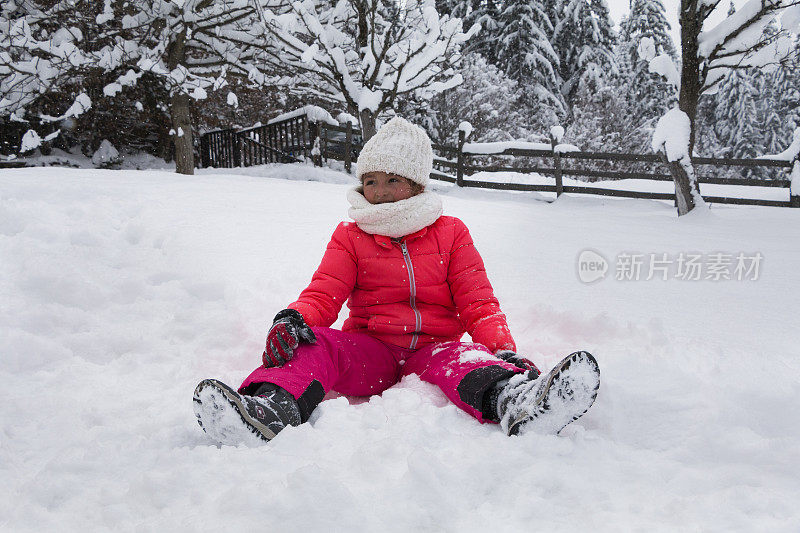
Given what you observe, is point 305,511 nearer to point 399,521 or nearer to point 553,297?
point 399,521

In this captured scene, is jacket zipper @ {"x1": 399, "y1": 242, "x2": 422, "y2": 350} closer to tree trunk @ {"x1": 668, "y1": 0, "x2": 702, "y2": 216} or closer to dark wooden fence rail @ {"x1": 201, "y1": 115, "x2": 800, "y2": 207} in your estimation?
tree trunk @ {"x1": 668, "y1": 0, "x2": 702, "y2": 216}

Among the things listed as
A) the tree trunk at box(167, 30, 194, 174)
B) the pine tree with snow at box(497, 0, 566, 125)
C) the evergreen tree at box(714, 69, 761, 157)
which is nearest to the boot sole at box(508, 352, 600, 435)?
the tree trunk at box(167, 30, 194, 174)

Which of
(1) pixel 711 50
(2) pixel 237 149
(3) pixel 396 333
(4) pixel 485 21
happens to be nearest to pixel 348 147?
(2) pixel 237 149

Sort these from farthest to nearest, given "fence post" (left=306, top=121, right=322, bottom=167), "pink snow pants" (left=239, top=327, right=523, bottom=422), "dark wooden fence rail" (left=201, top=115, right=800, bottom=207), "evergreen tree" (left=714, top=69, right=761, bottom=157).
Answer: "evergreen tree" (left=714, top=69, right=761, bottom=157) → "fence post" (left=306, top=121, right=322, bottom=167) → "dark wooden fence rail" (left=201, top=115, right=800, bottom=207) → "pink snow pants" (left=239, top=327, right=523, bottom=422)

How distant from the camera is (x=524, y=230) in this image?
17.2 feet

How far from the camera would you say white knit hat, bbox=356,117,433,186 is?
2.31 meters

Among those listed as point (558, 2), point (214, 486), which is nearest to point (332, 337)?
point (214, 486)

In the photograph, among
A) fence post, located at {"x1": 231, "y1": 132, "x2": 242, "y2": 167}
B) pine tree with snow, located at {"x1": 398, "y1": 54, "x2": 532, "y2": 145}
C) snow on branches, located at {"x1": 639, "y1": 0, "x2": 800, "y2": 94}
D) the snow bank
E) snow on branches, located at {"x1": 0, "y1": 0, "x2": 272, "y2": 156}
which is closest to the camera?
snow on branches, located at {"x1": 639, "y1": 0, "x2": 800, "y2": 94}

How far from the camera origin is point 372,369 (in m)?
2.06

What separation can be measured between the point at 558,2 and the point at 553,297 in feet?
78.3

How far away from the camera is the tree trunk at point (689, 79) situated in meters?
6.78

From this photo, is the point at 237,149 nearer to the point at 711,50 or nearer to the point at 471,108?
the point at 471,108

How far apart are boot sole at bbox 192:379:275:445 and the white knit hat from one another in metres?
1.19

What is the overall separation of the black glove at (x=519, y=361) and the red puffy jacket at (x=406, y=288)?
0.20 meters
